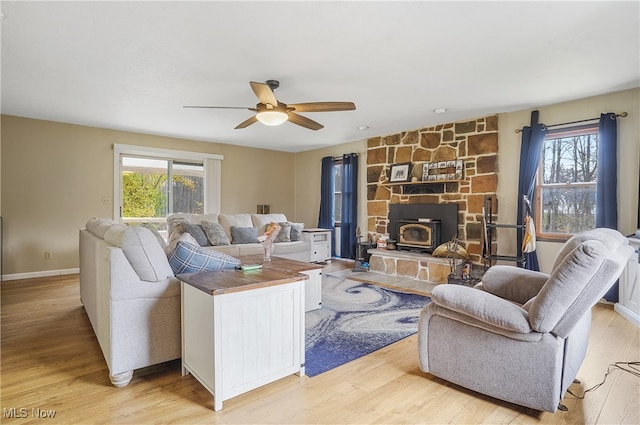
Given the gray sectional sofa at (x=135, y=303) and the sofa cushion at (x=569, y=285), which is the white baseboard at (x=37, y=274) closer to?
the gray sectional sofa at (x=135, y=303)

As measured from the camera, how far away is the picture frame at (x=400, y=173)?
5.67m

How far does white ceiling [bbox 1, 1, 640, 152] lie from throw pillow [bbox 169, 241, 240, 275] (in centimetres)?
162

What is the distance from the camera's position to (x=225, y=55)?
9.45ft

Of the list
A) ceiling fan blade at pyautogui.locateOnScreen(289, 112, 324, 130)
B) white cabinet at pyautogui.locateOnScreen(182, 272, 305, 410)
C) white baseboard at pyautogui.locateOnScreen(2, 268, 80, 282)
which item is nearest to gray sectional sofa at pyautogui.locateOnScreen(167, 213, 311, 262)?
white baseboard at pyautogui.locateOnScreen(2, 268, 80, 282)

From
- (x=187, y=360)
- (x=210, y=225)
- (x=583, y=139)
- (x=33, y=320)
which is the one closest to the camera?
(x=187, y=360)

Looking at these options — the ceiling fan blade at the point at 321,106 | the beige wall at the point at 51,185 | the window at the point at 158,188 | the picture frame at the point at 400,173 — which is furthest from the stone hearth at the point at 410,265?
the beige wall at the point at 51,185

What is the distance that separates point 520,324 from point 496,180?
3.41 meters

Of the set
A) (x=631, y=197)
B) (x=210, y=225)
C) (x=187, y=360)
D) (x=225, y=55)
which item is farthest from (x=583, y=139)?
(x=210, y=225)

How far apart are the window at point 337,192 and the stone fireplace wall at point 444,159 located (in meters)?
0.96

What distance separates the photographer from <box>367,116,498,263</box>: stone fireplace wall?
480 centimetres

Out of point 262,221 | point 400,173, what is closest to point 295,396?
point 262,221

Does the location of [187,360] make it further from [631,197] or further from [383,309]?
[631,197]

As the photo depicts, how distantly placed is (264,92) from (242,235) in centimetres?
304

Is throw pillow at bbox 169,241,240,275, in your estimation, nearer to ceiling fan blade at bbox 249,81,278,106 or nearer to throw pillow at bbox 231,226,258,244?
ceiling fan blade at bbox 249,81,278,106
